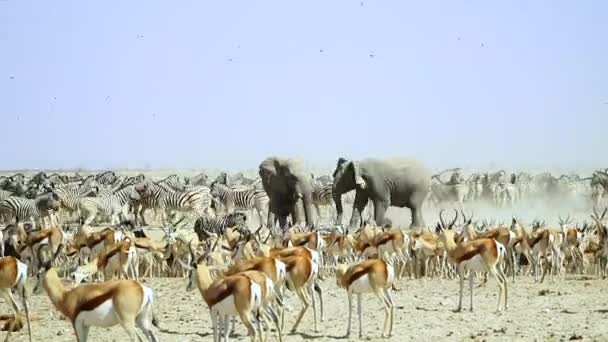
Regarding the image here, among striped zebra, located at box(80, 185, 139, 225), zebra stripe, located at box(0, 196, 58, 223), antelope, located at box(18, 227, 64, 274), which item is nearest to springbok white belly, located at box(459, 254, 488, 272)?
antelope, located at box(18, 227, 64, 274)

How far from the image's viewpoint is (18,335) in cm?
1274

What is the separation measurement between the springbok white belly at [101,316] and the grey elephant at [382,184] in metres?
17.5

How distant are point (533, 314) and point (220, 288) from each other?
17.7ft

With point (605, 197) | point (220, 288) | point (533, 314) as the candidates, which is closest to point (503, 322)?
point (533, 314)

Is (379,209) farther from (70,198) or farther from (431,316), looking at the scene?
(431,316)

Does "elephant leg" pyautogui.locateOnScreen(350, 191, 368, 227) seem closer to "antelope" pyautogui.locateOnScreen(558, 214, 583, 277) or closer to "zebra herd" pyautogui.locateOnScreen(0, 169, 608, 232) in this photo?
"zebra herd" pyautogui.locateOnScreen(0, 169, 608, 232)

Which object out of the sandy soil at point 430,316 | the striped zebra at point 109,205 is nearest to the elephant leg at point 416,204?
the striped zebra at point 109,205

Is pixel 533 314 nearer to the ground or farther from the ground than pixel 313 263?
nearer to the ground

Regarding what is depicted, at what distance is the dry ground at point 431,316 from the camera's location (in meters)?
12.5

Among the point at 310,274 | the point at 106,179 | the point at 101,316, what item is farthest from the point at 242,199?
the point at 101,316

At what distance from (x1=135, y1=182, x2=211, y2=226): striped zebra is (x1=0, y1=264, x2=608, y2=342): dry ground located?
14367 mm

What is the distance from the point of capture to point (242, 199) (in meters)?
35.0

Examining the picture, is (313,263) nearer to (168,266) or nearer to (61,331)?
(61,331)

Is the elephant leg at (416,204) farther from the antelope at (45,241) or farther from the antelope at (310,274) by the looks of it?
the antelope at (310,274)
